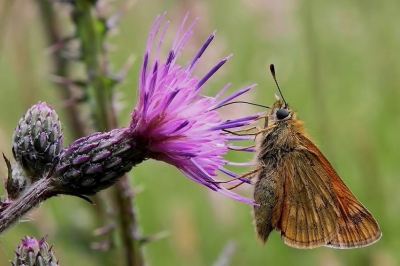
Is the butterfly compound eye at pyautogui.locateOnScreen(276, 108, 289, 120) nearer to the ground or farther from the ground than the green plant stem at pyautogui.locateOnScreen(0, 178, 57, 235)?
nearer to the ground

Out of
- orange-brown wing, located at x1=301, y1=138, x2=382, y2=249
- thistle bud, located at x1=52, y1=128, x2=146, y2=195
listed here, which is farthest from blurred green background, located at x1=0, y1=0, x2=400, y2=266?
orange-brown wing, located at x1=301, y1=138, x2=382, y2=249

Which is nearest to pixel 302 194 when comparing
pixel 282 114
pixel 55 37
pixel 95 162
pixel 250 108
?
pixel 282 114

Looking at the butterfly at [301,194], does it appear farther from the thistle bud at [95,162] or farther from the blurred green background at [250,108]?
the thistle bud at [95,162]

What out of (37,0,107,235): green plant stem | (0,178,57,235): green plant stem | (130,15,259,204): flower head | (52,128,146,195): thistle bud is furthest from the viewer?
(37,0,107,235): green plant stem

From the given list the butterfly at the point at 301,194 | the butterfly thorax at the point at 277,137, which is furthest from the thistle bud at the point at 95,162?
the butterfly thorax at the point at 277,137

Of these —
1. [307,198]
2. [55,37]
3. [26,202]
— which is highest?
[55,37]

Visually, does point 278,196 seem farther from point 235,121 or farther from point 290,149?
point 235,121

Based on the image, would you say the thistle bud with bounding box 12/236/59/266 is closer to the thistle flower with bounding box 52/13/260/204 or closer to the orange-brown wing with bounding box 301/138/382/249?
the thistle flower with bounding box 52/13/260/204

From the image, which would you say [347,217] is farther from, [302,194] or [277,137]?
[277,137]

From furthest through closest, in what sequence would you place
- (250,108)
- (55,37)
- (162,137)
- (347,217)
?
(250,108) < (55,37) < (347,217) < (162,137)
